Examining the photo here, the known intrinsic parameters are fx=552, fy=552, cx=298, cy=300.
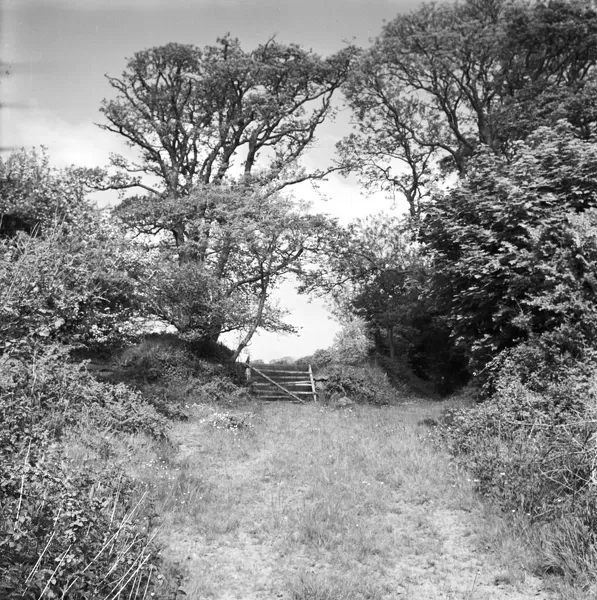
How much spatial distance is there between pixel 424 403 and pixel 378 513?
1293 cm

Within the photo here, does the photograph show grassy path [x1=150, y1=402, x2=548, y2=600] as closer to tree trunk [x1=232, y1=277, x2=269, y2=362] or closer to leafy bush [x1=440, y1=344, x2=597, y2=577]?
leafy bush [x1=440, y1=344, x2=597, y2=577]

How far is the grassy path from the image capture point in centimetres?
613

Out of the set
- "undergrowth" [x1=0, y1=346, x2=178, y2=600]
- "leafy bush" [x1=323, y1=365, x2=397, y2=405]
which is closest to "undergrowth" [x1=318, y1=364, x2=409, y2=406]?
"leafy bush" [x1=323, y1=365, x2=397, y2=405]

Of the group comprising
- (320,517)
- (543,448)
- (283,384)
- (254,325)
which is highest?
(254,325)

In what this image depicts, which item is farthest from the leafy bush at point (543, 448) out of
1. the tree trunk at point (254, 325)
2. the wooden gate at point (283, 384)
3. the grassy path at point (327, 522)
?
the tree trunk at point (254, 325)

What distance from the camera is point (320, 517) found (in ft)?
25.7

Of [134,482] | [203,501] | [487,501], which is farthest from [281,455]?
[487,501]

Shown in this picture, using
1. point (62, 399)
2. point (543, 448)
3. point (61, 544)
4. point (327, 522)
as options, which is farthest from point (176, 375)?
point (61, 544)

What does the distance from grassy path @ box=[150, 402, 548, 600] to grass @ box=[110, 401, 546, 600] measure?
2 centimetres

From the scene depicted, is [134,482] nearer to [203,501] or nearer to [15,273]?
[203,501]

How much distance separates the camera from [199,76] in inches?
1120

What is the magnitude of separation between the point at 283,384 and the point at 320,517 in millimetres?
14200

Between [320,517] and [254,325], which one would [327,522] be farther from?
[254,325]

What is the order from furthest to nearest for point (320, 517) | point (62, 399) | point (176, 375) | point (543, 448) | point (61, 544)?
point (176, 375)
point (62, 399)
point (543, 448)
point (320, 517)
point (61, 544)
